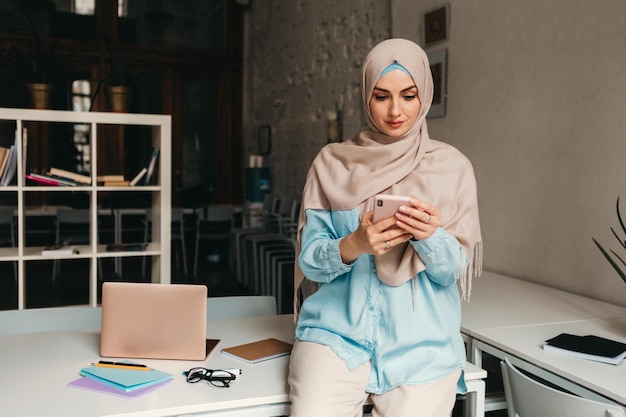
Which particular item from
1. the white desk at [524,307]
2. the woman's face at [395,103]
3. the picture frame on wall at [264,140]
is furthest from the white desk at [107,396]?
the picture frame on wall at [264,140]

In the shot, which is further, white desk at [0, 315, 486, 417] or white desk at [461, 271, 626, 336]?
white desk at [461, 271, 626, 336]

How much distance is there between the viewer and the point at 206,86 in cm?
972

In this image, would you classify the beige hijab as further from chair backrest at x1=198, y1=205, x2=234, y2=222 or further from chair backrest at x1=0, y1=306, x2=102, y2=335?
chair backrest at x1=198, y1=205, x2=234, y2=222

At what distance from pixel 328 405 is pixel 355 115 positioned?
182 inches

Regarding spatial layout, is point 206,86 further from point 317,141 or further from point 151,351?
point 151,351

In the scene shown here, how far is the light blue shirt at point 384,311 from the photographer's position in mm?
1755

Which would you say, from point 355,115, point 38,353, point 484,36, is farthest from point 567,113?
point 355,115

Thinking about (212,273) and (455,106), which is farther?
(212,273)

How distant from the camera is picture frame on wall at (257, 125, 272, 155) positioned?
344 inches

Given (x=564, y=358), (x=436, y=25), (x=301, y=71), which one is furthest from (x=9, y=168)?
Answer: (x=301, y=71)

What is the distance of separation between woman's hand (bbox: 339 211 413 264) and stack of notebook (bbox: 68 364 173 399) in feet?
2.17

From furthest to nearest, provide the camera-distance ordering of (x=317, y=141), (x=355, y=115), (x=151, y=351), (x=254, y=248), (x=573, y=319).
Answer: (x=317, y=141)
(x=254, y=248)
(x=355, y=115)
(x=573, y=319)
(x=151, y=351)

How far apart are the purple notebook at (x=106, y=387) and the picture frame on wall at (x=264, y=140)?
7.04 m

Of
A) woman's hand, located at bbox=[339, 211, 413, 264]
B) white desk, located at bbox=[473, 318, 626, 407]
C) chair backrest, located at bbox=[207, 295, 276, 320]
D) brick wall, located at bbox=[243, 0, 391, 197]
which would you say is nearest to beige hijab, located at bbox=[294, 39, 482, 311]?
woman's hand, located at bbox=[339, 211, 413, 264]
